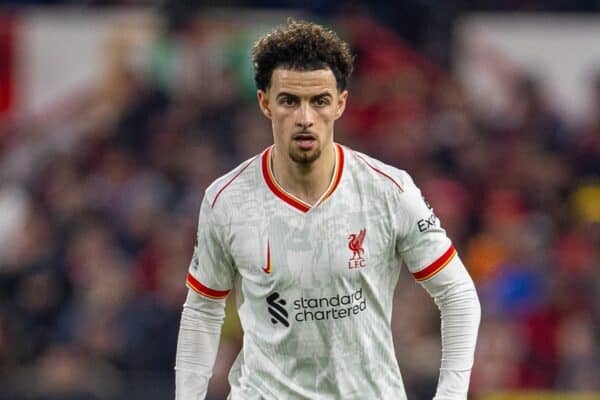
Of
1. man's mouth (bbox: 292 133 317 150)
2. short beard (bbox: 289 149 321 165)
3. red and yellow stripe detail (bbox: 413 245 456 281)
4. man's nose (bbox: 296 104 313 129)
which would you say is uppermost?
man's nose (bbox: 296 104 313 129)

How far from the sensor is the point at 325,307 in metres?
5.57

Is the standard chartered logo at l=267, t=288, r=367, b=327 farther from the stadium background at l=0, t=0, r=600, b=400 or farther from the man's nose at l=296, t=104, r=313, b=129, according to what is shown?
the stadium background at l=0, t=0, r=600, b=400

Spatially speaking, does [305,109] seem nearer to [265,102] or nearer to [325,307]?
[265,102]

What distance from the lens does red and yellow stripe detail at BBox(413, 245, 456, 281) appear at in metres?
5.66

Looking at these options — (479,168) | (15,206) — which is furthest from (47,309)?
(479,168)

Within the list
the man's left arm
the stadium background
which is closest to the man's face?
the man's left arm

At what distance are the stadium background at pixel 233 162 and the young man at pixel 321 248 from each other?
4721mm

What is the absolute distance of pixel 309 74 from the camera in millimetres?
5508

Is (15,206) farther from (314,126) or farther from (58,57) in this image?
(314,126)

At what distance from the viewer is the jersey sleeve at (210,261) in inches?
225

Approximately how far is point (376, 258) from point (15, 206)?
7.25 meters

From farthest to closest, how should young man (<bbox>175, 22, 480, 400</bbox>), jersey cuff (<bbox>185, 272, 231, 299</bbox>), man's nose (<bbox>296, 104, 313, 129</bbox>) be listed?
jersey cuff (<bbox>185, 272, 231, 299</bbox>) → young man (<bbox>175, 22, 480, 400</bbox>) → man's nose (<bbox>296, 104, 313, 129</bbox>)

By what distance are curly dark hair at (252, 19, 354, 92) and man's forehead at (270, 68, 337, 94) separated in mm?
17

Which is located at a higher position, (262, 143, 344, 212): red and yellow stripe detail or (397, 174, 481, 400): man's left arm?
→ (262, 143, 344, 212): red and yellow stripe detail
